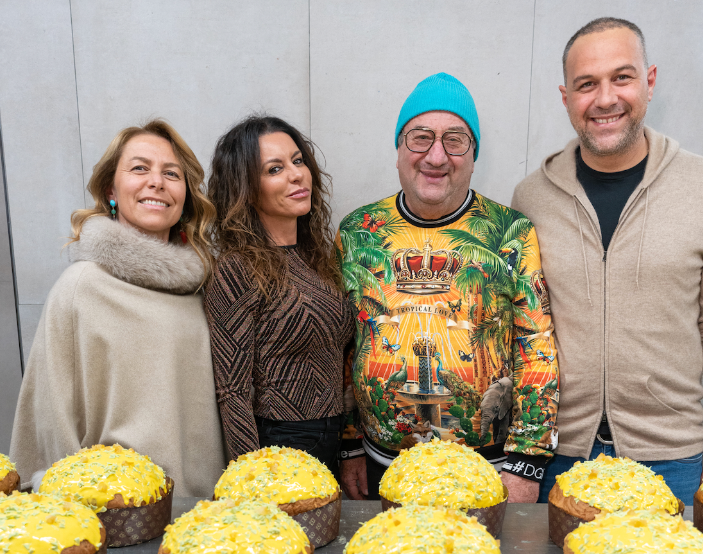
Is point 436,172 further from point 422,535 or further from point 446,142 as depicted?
point 422,535

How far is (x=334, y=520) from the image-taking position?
142 cm

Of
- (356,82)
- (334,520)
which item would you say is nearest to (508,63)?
(356,82)

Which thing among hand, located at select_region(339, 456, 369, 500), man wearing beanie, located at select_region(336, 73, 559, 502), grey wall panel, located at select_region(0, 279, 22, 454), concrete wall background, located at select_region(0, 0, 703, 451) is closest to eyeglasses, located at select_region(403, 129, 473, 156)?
man wearing beanie, located at select_region(336, 73, 559, 502)

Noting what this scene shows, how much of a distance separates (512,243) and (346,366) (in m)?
0.85

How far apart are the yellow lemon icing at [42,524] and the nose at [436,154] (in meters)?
1.59

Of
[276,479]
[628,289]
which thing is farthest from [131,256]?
[628,289]

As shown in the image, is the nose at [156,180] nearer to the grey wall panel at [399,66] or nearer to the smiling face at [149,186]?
the smiling face at [149,186]

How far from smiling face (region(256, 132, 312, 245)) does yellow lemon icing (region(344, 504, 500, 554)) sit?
1.28 meters

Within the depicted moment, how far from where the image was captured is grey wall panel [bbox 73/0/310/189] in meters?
2.80

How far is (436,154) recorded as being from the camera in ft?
6.76

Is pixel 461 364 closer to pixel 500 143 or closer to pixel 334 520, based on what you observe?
pixel 334 520

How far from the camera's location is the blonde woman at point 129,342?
1841mm

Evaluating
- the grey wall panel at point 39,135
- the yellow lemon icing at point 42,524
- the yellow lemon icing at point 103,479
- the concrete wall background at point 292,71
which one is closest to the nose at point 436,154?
the concrete wall background at point 292,71

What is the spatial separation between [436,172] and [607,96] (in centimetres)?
70
